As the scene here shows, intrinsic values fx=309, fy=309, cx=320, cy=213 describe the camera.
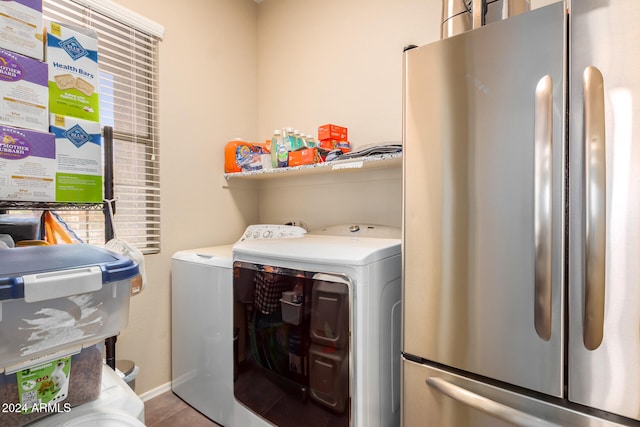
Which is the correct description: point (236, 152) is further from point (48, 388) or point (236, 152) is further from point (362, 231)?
point (48, 388)

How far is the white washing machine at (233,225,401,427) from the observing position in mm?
1219

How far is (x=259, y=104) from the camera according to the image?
2650 millimetres

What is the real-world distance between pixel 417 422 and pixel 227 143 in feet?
6.86

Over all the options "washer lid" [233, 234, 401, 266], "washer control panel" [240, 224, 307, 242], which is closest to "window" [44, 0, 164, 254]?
"washer control panel" [240, 224, 307, 242]

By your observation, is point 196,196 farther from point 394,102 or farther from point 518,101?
point 518,101

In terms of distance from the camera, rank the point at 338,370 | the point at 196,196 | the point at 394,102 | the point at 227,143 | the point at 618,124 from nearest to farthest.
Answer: the point at 618,124, the point at 338,370, the point at 394,102, the point at 196,196, the point at 227,143

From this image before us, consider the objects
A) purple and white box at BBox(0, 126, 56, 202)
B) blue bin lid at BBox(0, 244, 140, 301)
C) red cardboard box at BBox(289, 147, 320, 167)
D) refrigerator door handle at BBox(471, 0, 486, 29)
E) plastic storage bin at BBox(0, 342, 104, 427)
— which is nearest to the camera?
blue bin lid at BBox(0, 244, 140, 301)

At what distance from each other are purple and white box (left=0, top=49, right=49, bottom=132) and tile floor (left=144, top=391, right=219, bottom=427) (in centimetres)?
165

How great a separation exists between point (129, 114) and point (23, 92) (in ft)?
3.75

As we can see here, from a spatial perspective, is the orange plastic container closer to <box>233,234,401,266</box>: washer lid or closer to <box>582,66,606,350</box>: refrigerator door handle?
<box>233,234,401,266</box>: washer lid

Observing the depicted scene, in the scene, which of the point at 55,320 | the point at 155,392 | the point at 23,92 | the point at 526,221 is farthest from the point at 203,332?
the point at 526,221

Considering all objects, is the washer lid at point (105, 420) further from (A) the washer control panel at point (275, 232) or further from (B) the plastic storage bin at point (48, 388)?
(A) the washer control panel at point (275, 232)

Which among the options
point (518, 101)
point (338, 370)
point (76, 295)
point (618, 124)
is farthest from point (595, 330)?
point (76, 295)

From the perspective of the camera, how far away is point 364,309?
1.21 meters
